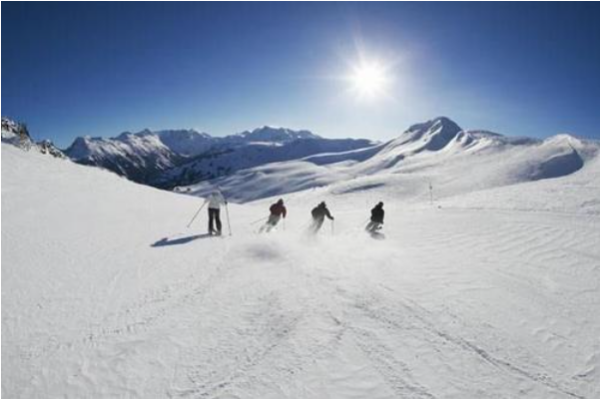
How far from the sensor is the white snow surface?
6.09m

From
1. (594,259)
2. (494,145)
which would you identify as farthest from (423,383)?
(494,145)

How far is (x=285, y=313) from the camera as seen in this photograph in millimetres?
8281

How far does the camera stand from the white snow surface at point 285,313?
6086 mm

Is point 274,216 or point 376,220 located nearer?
point 274,216

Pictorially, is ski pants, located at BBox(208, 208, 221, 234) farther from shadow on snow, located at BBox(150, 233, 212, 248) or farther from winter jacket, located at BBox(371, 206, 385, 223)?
winter jacket, located at BBox(371, 206, 385, 223)

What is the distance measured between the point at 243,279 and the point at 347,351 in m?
4.42

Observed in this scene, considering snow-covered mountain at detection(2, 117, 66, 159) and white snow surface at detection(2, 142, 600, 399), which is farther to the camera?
snow-covered mountain at detection(2, 117, 66, 159)

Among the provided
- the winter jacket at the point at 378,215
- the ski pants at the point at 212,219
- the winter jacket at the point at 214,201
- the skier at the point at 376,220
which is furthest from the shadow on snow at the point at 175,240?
the winter jacket at the point at 378,215

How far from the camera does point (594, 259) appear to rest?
13875mm

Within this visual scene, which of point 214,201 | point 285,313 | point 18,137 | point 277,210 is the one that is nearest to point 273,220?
point 277,210

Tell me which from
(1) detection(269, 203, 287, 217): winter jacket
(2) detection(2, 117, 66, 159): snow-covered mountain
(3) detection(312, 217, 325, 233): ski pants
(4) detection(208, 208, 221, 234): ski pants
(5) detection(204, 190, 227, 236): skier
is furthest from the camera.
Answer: (2) detection(2, 117, 66, 159): snow-covered mountain

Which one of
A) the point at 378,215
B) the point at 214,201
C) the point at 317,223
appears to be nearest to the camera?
the point at 214,201

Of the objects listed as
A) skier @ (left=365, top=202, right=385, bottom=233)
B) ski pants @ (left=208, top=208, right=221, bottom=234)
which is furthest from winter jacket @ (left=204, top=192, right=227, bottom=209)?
skier @ (left=365, top=202, right=385, bottom=233)

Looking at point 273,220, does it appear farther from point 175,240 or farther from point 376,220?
point 175,240
